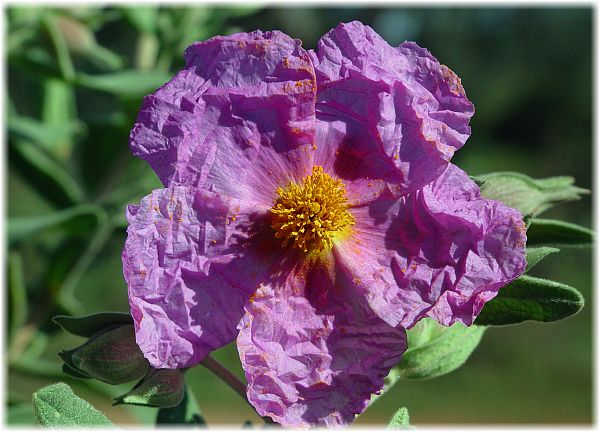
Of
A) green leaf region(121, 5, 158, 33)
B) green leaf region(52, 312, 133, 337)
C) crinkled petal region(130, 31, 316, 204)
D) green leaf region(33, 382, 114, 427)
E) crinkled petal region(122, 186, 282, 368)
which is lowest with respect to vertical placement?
green leaf region(33, 382, 114, 427)

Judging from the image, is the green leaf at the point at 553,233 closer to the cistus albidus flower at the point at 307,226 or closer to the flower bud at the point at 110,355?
the cistus albidus flower at the point at 307,226

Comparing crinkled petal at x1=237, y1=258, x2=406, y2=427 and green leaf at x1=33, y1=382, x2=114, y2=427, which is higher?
crinkled petal at x1=237, y1=258, x2=406, y2=427

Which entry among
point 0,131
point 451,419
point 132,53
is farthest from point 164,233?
point 451,419

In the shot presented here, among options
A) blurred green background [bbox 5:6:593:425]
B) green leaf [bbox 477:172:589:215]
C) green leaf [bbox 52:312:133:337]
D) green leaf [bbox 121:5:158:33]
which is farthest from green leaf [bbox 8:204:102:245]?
green leaf [bbox 477:172:589:215]

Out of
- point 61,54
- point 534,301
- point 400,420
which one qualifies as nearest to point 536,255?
point 534,301

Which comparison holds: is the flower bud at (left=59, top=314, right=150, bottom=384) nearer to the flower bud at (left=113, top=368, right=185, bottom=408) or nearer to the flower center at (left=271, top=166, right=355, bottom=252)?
the flower bud at (left=113, top=368, right=185, bottom=408)

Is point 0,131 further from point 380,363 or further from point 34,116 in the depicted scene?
point 380,363
